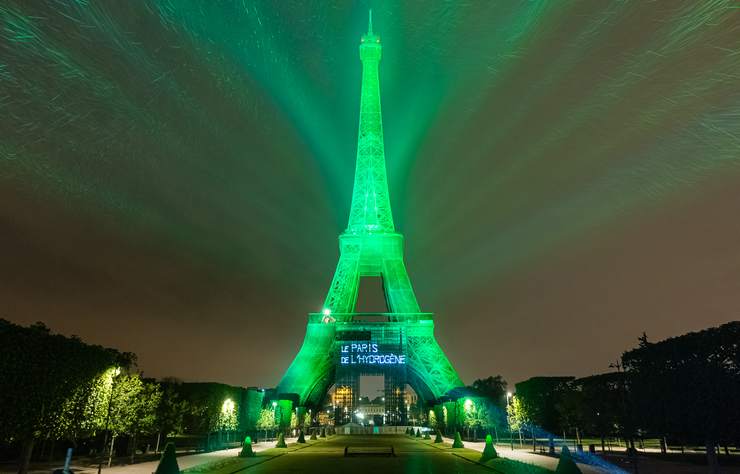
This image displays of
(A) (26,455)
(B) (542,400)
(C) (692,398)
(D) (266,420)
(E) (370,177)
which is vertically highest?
(E) (370,177)

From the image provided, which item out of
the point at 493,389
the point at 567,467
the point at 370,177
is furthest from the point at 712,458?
the point at 493,389

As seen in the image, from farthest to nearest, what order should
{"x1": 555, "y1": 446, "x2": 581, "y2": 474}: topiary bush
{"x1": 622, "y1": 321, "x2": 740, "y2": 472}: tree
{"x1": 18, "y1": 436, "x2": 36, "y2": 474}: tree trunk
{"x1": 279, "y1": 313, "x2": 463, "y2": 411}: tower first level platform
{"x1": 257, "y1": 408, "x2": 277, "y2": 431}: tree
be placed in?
1. {"x1": 279, "y1": 313, "x2": 463, "y2": 411}: tower first level platform
2. {"x1": 257, "y1": 408, "x2": 277, "y2": 431}: tree
3. {"x1": 622, "y1": 321, "x2": 740, "y2": 472}: tree
4. {"x1": 18, "y1": 436, "x2": 36, "y2": 474}: tree trunk
5. {"x1": 555, "y1": 446, "x2": 581, "y2": 474}: topiary bush

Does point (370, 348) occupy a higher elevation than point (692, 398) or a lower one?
higher

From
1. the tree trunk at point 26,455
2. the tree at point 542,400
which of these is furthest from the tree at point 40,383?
the tree at point 542,400

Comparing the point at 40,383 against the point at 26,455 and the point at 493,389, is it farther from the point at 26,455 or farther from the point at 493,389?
the point at 493,389

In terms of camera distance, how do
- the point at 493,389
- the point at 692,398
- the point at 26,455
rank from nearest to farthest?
the point at 26,455 → the point at 692,398 → the point at 493,389

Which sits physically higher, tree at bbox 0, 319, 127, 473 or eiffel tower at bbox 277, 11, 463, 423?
eiffel tower at bbox 277, 11, 463, 423

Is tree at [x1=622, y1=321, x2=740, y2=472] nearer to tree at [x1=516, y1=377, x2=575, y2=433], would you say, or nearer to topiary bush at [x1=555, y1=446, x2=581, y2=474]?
topiary bush at [x1=555, y1=446, x2=581, y2=474]

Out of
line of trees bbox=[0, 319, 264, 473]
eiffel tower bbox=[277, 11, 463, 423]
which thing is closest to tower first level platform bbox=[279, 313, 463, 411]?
eiffel tower bbox=[277, 11, 463, 423]

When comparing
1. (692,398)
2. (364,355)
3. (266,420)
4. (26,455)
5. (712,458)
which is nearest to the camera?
(26,455)
